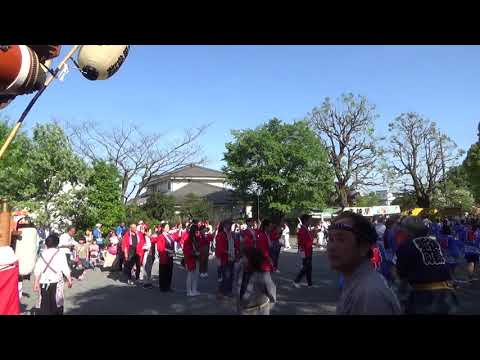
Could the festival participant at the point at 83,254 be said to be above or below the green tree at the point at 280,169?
below

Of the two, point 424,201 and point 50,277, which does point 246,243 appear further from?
point 424,201

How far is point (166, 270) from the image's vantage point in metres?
10.7

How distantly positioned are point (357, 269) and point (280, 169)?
38.1m

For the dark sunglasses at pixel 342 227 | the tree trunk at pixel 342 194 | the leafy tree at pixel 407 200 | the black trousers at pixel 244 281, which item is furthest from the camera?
the leafy tree at pixel 407 200

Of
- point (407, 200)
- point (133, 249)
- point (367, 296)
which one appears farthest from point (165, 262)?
point (407, 200)

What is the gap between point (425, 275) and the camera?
12.3 feet

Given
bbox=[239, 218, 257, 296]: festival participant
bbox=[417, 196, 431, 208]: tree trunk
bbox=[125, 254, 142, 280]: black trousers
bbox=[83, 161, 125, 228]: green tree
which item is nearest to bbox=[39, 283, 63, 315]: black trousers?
bbox=[239, 218, 257, 296]: festival participant

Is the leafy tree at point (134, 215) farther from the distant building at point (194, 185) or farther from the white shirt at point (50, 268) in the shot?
the distant building at point (194, 185)

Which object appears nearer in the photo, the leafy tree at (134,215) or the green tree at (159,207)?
the leafy tree at (134,215)

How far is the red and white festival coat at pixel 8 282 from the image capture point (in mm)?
3695

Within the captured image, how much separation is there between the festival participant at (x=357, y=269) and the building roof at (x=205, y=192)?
53378 mm

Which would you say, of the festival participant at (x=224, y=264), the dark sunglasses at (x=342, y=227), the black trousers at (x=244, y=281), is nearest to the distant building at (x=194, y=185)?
the festival participant at (x=224, y=264)

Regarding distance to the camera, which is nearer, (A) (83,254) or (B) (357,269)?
(B) (357,269)
